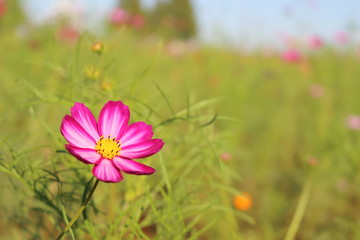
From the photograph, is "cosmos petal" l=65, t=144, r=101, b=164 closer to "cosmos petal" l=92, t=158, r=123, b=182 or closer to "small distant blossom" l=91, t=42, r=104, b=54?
"cosmos petal" l=92, t=158, r=123, b=182

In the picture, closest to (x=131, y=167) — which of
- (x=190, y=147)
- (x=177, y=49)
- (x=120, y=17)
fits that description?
(x=190, y=147)

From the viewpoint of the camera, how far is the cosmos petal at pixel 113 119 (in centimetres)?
60

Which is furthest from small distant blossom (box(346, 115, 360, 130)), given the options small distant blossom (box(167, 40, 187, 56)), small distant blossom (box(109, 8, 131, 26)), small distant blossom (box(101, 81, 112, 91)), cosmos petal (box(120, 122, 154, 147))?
small distant blossom (box(167, 40, 187, 56))

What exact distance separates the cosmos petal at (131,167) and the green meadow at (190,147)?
5 cm

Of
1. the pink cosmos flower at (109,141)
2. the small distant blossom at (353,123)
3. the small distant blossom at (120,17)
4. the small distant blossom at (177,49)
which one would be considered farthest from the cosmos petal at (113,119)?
the small distant blossom at (177,49)

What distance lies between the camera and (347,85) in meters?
3.42

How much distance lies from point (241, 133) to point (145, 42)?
8.49ft

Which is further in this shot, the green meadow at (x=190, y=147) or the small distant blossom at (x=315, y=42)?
the small distant blossom at (x=315, y=42)

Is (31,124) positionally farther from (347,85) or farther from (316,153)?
(347,85)

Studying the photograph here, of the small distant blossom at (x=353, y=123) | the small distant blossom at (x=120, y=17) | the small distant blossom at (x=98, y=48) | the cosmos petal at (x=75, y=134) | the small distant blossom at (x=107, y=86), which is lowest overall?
the small distant blossom at (x=353, y=123)

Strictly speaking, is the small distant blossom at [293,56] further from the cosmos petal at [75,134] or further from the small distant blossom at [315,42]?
the cosmos petal at [75,134]

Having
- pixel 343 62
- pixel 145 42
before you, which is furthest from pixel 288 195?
pixel 145 42

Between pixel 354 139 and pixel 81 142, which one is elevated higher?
pixel 81 142

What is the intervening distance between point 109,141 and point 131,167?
8 cm
